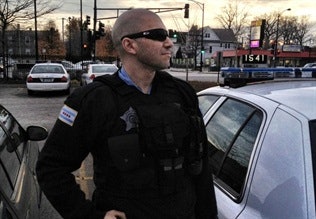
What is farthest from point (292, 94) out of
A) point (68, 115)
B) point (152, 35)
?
point (68, 115)

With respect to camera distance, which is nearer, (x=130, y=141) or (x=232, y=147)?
(x=130, y=141)

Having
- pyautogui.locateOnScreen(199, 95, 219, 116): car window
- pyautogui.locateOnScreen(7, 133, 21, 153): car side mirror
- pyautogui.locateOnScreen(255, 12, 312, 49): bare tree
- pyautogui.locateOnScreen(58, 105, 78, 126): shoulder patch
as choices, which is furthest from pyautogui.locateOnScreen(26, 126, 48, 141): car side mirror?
pyautogui.locateOnScreen(255, 12, 312, 49): bare tree

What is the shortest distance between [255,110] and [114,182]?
106 centimetres

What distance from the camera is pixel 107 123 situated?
1776 millimetres

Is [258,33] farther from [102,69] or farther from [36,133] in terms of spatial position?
[36,133]

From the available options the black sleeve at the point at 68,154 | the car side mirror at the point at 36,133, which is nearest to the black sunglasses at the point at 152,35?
the black sleeve at the point at 68,154

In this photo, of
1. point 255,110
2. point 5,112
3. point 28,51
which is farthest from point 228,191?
point 28,51

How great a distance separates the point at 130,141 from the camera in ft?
5.73

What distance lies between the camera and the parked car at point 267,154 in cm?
189

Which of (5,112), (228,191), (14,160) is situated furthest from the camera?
(5,112)

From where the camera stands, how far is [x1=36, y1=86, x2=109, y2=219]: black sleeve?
5.75ft

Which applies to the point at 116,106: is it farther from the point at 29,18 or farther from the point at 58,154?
the point at 29,18

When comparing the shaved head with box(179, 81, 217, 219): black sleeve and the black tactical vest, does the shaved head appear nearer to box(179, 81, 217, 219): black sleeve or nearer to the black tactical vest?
the black tactical vest

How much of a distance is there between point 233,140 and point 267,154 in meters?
0.58
